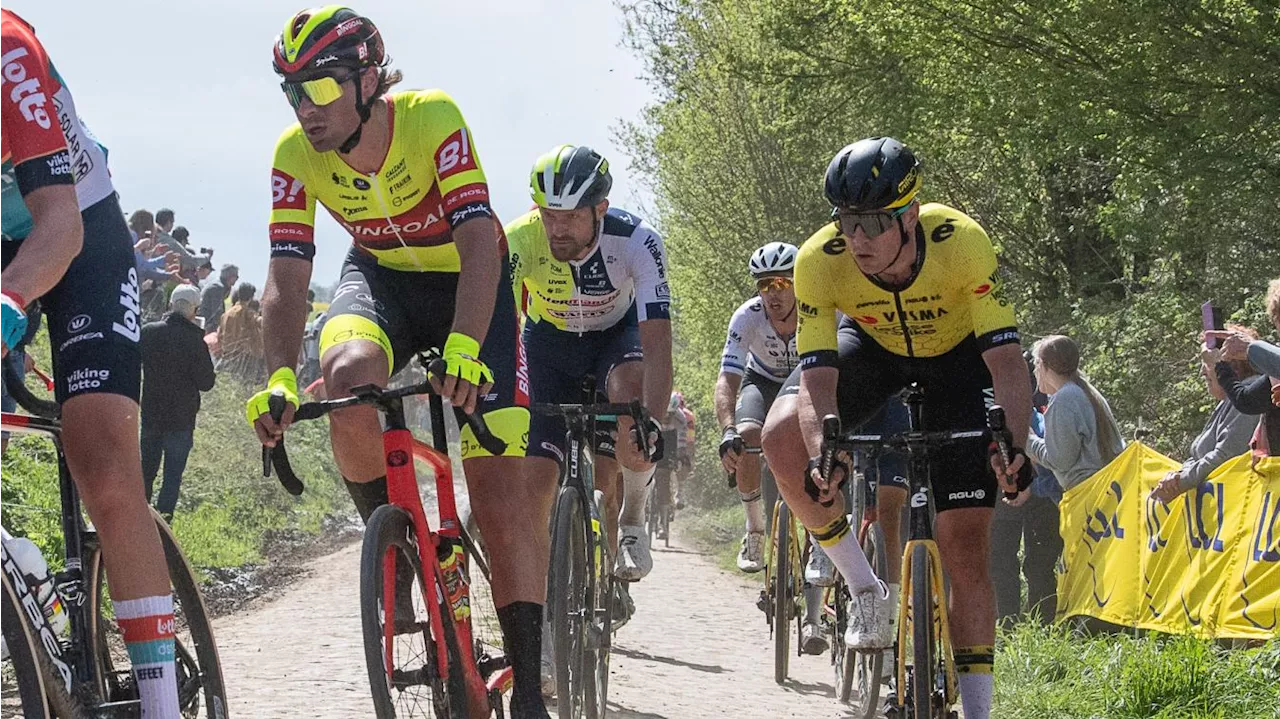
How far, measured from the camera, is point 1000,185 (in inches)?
712

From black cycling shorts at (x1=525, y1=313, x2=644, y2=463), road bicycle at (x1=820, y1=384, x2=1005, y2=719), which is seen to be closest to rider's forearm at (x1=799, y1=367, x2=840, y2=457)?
road bicycle at (x1=820, y1=384, x2=1005, y2=719)

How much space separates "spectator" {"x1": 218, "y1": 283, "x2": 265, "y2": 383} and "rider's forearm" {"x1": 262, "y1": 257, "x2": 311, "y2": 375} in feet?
43.3

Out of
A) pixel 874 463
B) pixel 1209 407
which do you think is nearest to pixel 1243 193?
pixel 1209 407

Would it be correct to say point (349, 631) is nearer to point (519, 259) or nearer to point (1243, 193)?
point (519, 259)

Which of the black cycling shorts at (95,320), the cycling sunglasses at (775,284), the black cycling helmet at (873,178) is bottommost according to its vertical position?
the black cycling shorts at (95,320)

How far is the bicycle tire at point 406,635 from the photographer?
420cm

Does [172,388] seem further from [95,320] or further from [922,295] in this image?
[95,320]

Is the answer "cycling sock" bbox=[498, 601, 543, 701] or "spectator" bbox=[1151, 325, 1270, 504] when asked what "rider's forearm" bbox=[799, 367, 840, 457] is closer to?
"cycling sock" bbox=[498, 601, 543, 701]

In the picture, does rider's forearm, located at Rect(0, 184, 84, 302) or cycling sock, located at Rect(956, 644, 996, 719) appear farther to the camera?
cycling sock, located at Rect(956, 644, 996, 719)

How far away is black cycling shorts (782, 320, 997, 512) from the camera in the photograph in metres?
5.79

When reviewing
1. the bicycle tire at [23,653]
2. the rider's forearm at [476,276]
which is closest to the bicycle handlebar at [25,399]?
the bicycle tire at [23,653]

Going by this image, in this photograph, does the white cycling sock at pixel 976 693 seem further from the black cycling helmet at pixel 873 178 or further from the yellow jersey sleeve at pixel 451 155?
the yellow jersey sleeve at pixel 451 155

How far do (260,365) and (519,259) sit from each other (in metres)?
12.7

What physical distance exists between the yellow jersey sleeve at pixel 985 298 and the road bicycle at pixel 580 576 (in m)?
1.52
